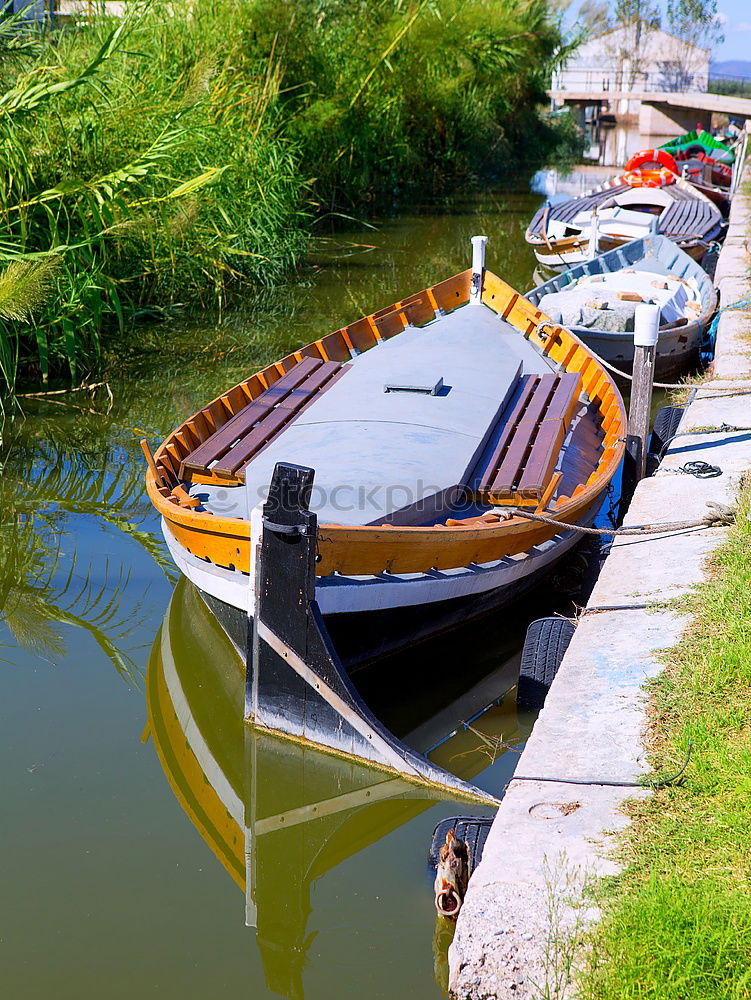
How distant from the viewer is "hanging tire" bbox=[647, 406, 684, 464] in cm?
827

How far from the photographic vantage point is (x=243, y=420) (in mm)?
6852

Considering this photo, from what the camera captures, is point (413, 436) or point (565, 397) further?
point (565, 397)

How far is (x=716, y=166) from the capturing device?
24188 millimetres

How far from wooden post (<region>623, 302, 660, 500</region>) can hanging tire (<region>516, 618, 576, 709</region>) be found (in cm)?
241

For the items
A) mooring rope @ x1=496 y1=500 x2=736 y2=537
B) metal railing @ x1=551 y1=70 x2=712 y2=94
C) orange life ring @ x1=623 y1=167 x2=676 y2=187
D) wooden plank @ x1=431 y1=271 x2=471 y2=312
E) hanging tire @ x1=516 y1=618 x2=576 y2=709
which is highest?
metal railing @ x1=551 y1=70 x2=712 y2=94

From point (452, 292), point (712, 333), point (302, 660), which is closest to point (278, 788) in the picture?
point (302, 660)

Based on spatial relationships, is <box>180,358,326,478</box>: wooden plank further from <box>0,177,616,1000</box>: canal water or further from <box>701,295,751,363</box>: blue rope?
<box>701,295,751,363</box>: blue rope

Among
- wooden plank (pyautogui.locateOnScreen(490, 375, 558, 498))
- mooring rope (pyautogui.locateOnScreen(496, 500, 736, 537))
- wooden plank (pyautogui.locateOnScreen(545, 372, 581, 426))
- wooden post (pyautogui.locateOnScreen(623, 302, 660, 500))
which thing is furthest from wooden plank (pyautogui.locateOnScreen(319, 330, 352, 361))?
mooring rope (pyautogui.locateOnScreen(496, 500, 736, 537))

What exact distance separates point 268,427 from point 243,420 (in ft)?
0.81

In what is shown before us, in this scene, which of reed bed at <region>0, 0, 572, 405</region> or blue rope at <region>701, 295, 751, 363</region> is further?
blue rope at <region>701, 295, 751, 363</region>

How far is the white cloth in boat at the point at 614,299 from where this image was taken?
34.3 feet

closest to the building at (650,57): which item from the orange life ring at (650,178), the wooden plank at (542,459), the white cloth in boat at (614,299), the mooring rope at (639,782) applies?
the orange life ring at (650,178)

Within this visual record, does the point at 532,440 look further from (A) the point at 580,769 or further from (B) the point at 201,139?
(B) the point at 201,139

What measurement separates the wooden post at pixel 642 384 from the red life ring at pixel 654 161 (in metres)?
15.2
